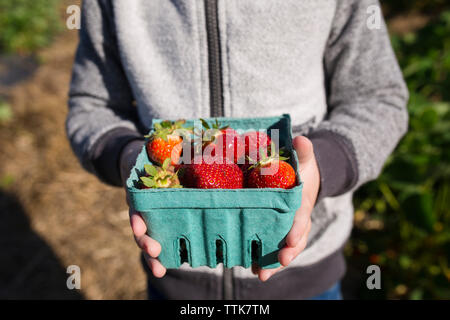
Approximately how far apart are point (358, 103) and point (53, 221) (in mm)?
2244

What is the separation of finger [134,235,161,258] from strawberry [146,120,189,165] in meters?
0.18

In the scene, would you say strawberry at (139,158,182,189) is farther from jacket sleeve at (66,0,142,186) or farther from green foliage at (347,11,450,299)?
green foliage at (347,11,450,299)

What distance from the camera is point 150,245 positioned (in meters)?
0.81

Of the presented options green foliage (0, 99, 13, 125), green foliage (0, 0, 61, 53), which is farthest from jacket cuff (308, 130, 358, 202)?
green foliage (0, 0, 61, 53)

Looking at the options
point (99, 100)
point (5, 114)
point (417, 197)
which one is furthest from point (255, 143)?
point (5, 114)

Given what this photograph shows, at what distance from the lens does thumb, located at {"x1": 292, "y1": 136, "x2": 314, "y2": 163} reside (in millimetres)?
811

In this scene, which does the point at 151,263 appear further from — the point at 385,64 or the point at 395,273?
the point at 395,273

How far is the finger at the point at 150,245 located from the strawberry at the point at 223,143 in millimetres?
226

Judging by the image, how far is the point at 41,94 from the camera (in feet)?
12.5

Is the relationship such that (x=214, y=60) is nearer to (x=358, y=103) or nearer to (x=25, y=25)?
(x=358, y=103)

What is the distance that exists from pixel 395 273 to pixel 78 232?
1963mm

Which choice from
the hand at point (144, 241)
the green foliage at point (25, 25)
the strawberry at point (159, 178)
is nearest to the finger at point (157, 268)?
the hand at point (144, 241)

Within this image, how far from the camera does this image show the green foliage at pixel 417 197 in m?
1.91

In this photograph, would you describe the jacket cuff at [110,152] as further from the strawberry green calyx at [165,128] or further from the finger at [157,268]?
the finger at [157,268]
